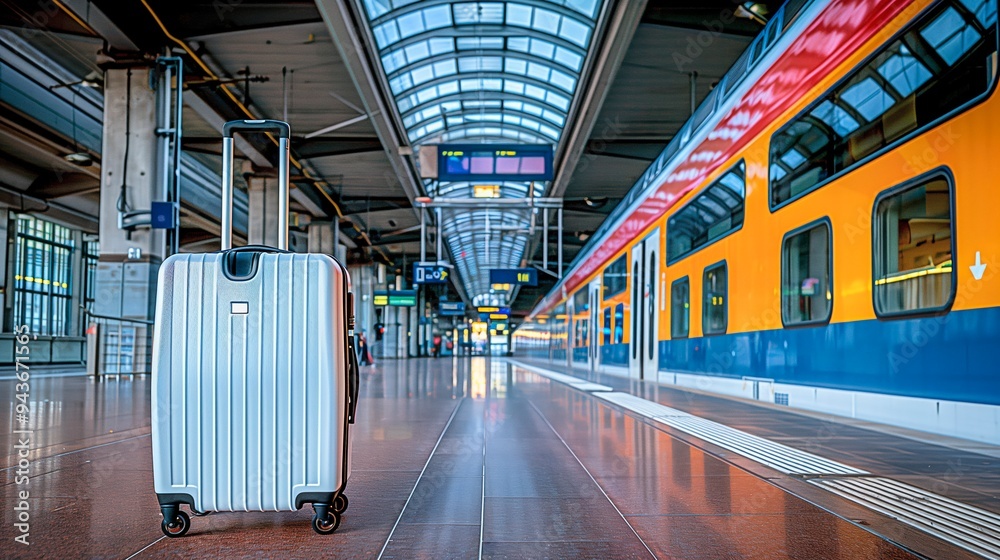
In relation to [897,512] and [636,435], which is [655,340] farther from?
[897,512]

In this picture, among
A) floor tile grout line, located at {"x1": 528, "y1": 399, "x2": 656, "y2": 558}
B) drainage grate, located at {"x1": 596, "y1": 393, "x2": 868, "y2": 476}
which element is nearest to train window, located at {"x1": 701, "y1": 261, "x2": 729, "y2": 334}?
drainage grate, located at {"x1": 596, "y1": 393, "x2": 868, "y2": 476}

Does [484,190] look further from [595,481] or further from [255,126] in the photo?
[255,126]

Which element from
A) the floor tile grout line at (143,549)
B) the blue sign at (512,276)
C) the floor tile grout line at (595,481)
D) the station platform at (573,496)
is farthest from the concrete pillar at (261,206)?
the floor tile grout line at (143,549)

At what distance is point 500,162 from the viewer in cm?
1741

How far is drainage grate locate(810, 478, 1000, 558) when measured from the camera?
276cm

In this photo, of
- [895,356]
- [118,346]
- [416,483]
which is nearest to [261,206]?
[118,346]

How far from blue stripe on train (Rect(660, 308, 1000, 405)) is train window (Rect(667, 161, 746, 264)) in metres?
1.54

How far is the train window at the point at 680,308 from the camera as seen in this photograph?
39.0ft

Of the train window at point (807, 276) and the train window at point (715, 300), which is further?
the train window at point (715, 300)

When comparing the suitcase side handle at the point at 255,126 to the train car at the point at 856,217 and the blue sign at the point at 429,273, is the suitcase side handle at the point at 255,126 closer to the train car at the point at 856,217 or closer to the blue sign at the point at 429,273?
the train car at the point at 856,217

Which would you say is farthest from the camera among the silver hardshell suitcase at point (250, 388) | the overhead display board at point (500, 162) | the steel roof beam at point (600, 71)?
the overhead display board at point (500, 162)

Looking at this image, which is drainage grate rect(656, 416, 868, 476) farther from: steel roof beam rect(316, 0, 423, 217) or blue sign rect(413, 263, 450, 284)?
blue sign rect(413, 263, 450, 284)

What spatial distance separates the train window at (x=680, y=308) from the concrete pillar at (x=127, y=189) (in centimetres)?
947

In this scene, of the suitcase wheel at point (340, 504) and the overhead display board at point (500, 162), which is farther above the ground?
the overhead display board at point (500, 162)
